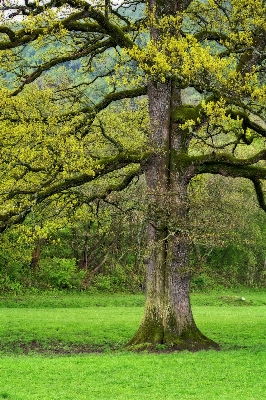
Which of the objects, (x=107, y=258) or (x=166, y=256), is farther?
(x=107, y=258)

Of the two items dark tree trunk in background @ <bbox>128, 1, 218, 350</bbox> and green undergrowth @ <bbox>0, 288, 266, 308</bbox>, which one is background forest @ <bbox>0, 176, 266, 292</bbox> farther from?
dark tree trunk in background @ <bbox>128, 1, 218, 350</bbox>

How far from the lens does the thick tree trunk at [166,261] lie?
18.0 metres

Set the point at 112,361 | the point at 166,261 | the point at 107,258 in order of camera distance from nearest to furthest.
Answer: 1. the point at 112,361
2. the point at 166,261
3. the point at 107,258

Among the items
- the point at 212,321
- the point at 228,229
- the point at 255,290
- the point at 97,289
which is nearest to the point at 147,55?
the point at 228,229

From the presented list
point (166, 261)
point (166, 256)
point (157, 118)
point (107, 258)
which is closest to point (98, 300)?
point (107, 258)

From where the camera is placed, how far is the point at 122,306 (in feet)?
116

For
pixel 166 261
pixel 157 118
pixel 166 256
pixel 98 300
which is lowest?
pixel 98 300

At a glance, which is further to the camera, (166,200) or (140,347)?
(140,347)

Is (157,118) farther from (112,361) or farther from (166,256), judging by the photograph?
(112,361)

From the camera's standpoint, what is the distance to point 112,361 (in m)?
15.4

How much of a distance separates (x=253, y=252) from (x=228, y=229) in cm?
3370

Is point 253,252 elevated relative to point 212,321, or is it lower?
elevated

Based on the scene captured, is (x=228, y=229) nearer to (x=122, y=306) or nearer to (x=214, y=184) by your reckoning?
(x=122, y=306)

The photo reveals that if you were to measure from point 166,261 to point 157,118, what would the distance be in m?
4.30
